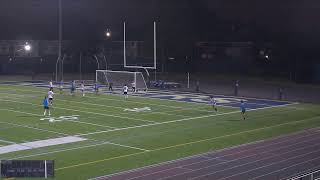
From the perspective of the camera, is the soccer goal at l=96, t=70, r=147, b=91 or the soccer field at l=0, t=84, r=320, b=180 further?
the soccer goal at l=96, t=70, r=147, b=91

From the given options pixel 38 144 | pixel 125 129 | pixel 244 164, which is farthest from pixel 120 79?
pixel 244 164

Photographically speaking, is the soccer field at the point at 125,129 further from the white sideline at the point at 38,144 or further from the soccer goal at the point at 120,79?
the soccer goal at the point at 120,79

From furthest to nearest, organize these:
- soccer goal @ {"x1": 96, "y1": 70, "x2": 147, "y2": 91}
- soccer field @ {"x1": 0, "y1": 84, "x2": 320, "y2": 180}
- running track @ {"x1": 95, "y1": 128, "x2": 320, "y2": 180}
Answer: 1. soccer goal @ {"x1": 96, "y1": 70, "x2": 147, "y2": 91}
2. soccer field @ {"x1": 0, "y1": 84, "x2": 320, "y2": 180}
3. running track @ {"x1": 95, "y1": 128, "x2": 320, "y2": 180}

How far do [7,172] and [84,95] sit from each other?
28440 millimetres

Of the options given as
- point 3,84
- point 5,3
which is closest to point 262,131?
point 3,84

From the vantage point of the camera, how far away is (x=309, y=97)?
43.0m

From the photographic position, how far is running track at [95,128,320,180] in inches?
650

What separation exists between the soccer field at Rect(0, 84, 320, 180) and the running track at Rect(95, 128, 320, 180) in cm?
82

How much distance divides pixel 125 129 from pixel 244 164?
8.82 meters

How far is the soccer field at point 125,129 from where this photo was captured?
1926 cm

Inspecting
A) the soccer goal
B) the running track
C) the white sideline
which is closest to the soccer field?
the white sideline

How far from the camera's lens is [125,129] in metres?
25.7

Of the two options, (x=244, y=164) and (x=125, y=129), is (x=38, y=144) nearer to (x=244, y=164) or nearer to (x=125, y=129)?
(x=125, y=129)

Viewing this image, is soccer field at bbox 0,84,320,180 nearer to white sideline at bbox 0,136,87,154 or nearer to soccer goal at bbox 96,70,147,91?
white sideline at bbox 0,136,87,154
